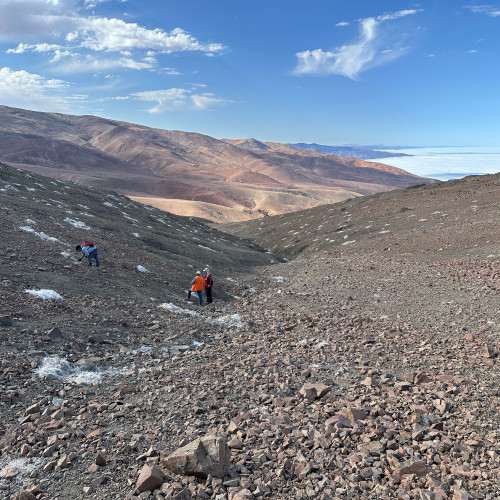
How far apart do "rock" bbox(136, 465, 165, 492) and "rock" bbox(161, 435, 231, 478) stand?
0.70 feet

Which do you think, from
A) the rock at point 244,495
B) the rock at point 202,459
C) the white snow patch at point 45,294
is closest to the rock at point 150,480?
the rock at point 202,459

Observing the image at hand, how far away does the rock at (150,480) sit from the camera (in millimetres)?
4711

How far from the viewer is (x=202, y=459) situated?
4.96m

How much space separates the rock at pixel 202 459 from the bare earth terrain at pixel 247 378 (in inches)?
3.8

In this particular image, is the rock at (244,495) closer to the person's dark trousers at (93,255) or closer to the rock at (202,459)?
the rock at (202,459)

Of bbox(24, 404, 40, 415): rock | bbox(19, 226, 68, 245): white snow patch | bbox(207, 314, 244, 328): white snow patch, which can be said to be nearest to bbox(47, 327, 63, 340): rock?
bbox(24, 404, 40, 415): rock

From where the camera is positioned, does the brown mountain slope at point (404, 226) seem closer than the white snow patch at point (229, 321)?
No

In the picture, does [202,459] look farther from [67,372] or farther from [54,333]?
[54,333]

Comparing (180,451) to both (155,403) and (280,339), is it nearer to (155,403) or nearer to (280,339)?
(155,403)

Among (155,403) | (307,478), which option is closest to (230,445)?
(307,478)

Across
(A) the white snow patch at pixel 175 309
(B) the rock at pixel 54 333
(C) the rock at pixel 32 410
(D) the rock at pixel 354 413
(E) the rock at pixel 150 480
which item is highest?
(D) the rock at pixel 354 413

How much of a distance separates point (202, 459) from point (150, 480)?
72 centimetres

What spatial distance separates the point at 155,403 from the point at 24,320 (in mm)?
5334

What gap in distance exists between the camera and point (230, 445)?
5.57 meters
